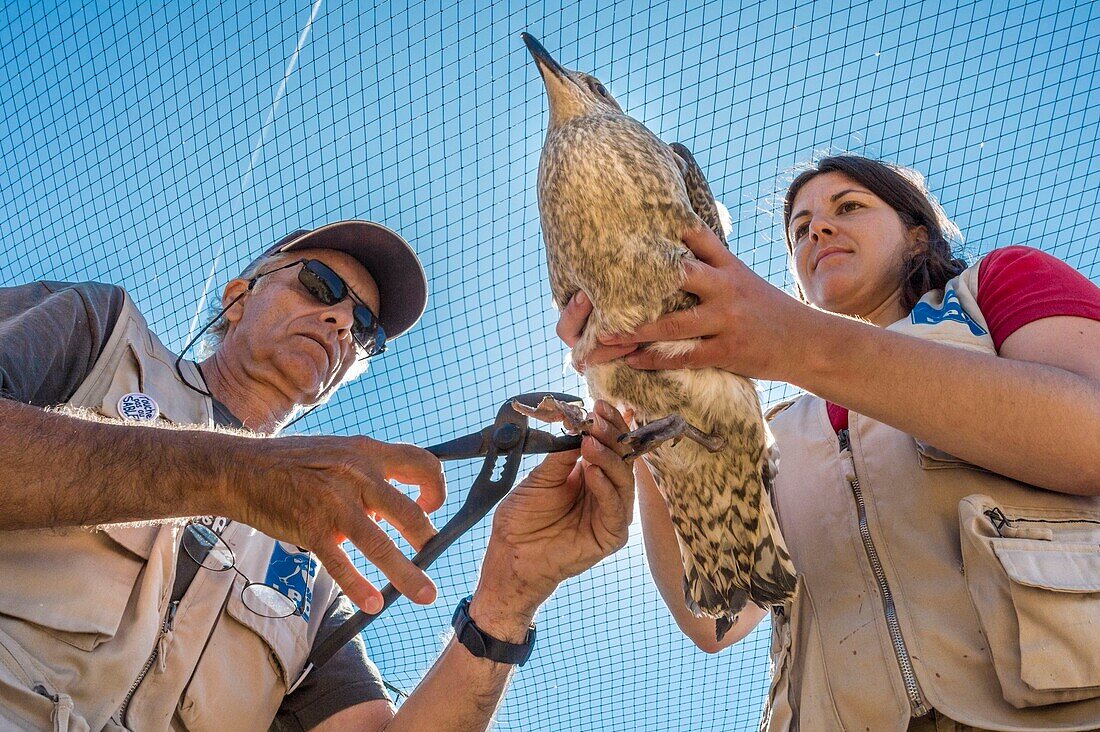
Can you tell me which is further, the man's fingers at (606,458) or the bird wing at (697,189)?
the bird wing at (697,189)

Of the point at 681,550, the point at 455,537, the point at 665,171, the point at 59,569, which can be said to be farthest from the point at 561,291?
the point at 59,569

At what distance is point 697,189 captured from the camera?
2576mm

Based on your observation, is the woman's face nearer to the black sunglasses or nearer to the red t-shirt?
the red t-shirt

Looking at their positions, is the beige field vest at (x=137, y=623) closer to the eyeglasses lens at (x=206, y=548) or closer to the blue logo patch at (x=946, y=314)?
the eyeglasses lens at (x=206, y=548)

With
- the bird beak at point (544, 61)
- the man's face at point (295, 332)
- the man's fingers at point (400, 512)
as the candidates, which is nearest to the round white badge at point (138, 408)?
the man's face at point (295, 332)

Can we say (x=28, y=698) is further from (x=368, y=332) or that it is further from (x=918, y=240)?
(x=918, y=240)

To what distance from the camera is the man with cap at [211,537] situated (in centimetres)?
148

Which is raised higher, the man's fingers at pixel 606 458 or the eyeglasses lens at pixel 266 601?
the man's fingers at pixel 606 458

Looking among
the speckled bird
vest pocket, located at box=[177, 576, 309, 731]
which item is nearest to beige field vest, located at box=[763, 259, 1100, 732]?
the speckled bird

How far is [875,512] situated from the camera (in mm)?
1858

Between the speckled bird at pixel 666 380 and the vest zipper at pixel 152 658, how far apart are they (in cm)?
117

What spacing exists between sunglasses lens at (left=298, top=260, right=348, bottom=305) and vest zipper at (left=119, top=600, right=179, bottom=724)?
1.45 meters

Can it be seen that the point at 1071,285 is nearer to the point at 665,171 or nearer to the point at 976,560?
the point at 976,560

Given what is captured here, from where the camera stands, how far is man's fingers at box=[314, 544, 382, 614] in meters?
1.40
